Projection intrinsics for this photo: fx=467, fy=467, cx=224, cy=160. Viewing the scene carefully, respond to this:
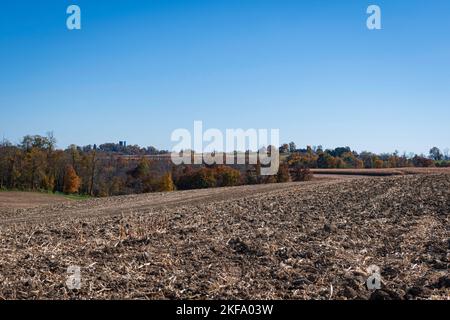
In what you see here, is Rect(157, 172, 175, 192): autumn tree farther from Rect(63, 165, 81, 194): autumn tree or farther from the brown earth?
the brown earth

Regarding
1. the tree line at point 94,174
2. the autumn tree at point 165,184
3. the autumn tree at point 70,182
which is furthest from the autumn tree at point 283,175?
the autumn tree at point 70,182

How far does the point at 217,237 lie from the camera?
10.8m

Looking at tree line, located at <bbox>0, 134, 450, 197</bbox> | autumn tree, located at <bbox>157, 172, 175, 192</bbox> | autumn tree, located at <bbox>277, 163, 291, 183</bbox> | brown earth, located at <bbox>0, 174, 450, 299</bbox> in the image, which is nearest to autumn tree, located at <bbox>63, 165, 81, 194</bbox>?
tree line, located at <bbox>0, 134, 450, 197</bbox>

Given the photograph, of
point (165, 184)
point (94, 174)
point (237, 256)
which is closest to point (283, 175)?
point (165, 184)

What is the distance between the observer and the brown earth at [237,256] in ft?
22.6

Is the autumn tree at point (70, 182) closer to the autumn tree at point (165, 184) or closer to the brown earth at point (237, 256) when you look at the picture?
the autumn tree at point (165, 184)

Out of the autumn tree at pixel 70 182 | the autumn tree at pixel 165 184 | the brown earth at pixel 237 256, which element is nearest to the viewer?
the brown earth at pixel 237 256

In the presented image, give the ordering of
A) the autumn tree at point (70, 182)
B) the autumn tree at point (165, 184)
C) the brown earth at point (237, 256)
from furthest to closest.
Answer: the autumn tree at point (165, 184), the autumn tree at point (70, 182), the brown earth at point (237, 256)

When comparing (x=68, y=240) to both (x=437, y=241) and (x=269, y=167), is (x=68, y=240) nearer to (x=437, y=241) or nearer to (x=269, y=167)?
(x=437, y=241)

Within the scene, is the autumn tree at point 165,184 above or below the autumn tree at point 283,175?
below

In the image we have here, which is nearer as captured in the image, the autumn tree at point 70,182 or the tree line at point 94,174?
the tree line at point 94,174

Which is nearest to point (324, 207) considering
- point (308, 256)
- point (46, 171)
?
point (308, 256)

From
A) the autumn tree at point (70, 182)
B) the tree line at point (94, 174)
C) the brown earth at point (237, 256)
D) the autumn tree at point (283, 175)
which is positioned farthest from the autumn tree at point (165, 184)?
the brown earth at point (237, 256)

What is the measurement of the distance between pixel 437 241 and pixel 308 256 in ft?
11.4
